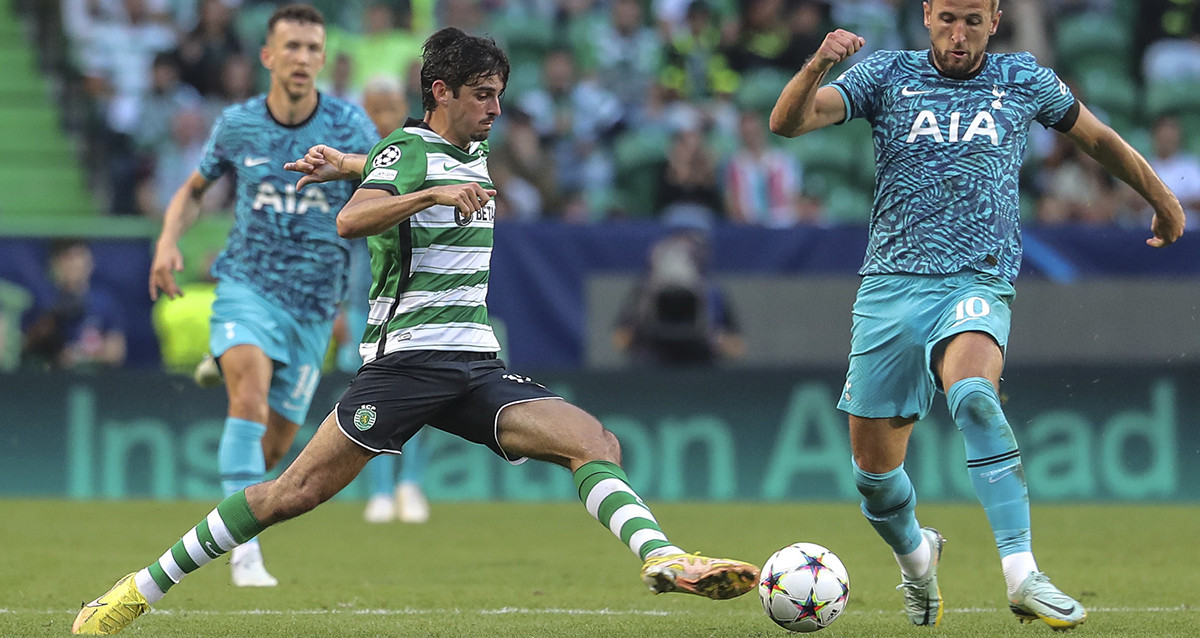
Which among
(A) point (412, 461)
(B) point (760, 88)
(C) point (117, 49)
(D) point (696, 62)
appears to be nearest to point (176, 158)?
(C) point (117, 49)

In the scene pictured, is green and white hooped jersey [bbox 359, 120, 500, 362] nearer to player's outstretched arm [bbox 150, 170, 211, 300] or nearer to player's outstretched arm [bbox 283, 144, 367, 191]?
player's outstretched arm [bbox 283, 144, 367, 191]

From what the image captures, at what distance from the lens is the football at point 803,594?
5766 mm

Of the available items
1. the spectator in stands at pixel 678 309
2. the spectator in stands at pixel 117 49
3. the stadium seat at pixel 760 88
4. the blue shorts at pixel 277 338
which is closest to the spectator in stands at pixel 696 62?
the stadium seat at pixel 760 88

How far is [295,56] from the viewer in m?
8.08

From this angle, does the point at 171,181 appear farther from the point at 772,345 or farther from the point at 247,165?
the point at 247,165

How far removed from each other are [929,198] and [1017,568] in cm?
141

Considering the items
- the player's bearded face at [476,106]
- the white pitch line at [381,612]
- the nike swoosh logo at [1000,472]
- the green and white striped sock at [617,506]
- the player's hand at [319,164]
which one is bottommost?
the white pitch line at [381,612]

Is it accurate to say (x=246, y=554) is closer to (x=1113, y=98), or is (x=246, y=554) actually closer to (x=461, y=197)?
(x=461, y=197)

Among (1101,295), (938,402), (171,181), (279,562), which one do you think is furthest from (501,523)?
(171,181)

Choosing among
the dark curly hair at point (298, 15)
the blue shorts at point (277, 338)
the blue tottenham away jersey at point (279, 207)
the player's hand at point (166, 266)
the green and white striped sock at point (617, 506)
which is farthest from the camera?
the dark curly hair at point (298, 15)

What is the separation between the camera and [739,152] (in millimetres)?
15352

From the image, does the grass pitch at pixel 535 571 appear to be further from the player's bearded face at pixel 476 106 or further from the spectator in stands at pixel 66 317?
the player's bearded face at pixel 476 106

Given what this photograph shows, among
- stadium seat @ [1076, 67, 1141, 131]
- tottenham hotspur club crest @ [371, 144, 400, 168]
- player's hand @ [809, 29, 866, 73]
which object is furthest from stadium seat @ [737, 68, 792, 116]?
tottenham hotspur club crest @ [371, 144, 400, 168]

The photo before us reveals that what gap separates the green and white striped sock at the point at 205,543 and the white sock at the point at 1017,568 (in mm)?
2501
